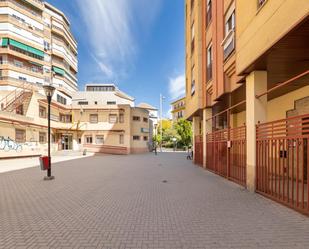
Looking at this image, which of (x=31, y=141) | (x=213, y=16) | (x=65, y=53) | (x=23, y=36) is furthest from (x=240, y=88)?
(x=65, y=53)

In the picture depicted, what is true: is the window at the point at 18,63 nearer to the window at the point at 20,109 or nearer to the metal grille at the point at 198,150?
the window at the point at 20,109

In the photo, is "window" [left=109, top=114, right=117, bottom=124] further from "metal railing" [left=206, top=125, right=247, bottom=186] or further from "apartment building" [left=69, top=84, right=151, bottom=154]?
"metal railing" [left=206, top=125, right=247, bottom=186]

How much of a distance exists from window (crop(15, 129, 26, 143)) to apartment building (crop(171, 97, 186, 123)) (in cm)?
5259

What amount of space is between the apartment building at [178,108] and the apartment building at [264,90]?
58.7 meters

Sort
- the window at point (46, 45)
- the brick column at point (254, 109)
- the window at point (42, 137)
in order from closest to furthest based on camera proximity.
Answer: the brick column at point (254, 109) < the window at point (42, 137) < the window at point (46, 45)

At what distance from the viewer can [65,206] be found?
6.12m

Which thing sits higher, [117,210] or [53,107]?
[53,107]

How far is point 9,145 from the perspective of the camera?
72.0ft

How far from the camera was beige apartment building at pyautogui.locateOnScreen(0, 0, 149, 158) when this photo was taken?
25281 mm

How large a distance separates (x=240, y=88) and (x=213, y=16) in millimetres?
5631

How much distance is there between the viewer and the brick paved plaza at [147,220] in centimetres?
391

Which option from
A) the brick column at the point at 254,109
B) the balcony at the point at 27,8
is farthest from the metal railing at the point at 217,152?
the balcony at the point at 27,8

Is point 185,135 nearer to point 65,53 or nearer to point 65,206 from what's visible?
point 65,53

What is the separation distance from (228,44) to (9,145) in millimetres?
22999
